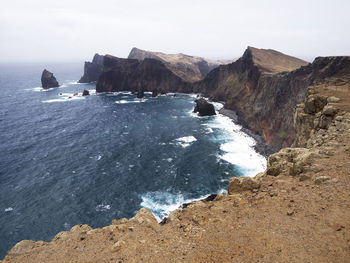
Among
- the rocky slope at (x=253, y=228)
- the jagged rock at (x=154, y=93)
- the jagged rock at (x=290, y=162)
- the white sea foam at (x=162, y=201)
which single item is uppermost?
the jagged rock at (x=290, y=162)

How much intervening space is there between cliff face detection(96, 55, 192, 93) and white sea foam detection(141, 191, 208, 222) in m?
107

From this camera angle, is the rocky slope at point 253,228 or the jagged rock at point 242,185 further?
the jagged rock at point 242,185

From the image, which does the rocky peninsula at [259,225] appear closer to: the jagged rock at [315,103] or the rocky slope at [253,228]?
the rocky slope at [253,228]

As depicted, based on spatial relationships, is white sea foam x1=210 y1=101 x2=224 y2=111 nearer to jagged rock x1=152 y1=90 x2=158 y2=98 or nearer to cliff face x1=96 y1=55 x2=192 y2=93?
cliff face x1=96 y1=55 x2=192 y2=93

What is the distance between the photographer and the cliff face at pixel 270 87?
175ft

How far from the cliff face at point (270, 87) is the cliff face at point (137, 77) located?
34.3 metres

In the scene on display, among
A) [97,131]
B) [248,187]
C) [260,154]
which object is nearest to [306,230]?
[248,187]

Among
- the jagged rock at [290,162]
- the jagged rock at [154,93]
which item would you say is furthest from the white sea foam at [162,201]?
the jagged rock at [154,93]

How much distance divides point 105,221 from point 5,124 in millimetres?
75356

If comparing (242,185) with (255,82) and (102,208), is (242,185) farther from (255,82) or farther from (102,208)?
(255,82)

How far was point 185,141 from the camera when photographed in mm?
64812

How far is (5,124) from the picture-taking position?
83.8 metres

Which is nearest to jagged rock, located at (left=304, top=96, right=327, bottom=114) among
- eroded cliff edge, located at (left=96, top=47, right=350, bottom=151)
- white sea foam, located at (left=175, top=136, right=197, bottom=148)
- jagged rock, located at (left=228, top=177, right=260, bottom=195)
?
jagged rock, located at (left=228, top=177, right=260, bottom=195)

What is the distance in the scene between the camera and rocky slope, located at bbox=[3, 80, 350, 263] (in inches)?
415
